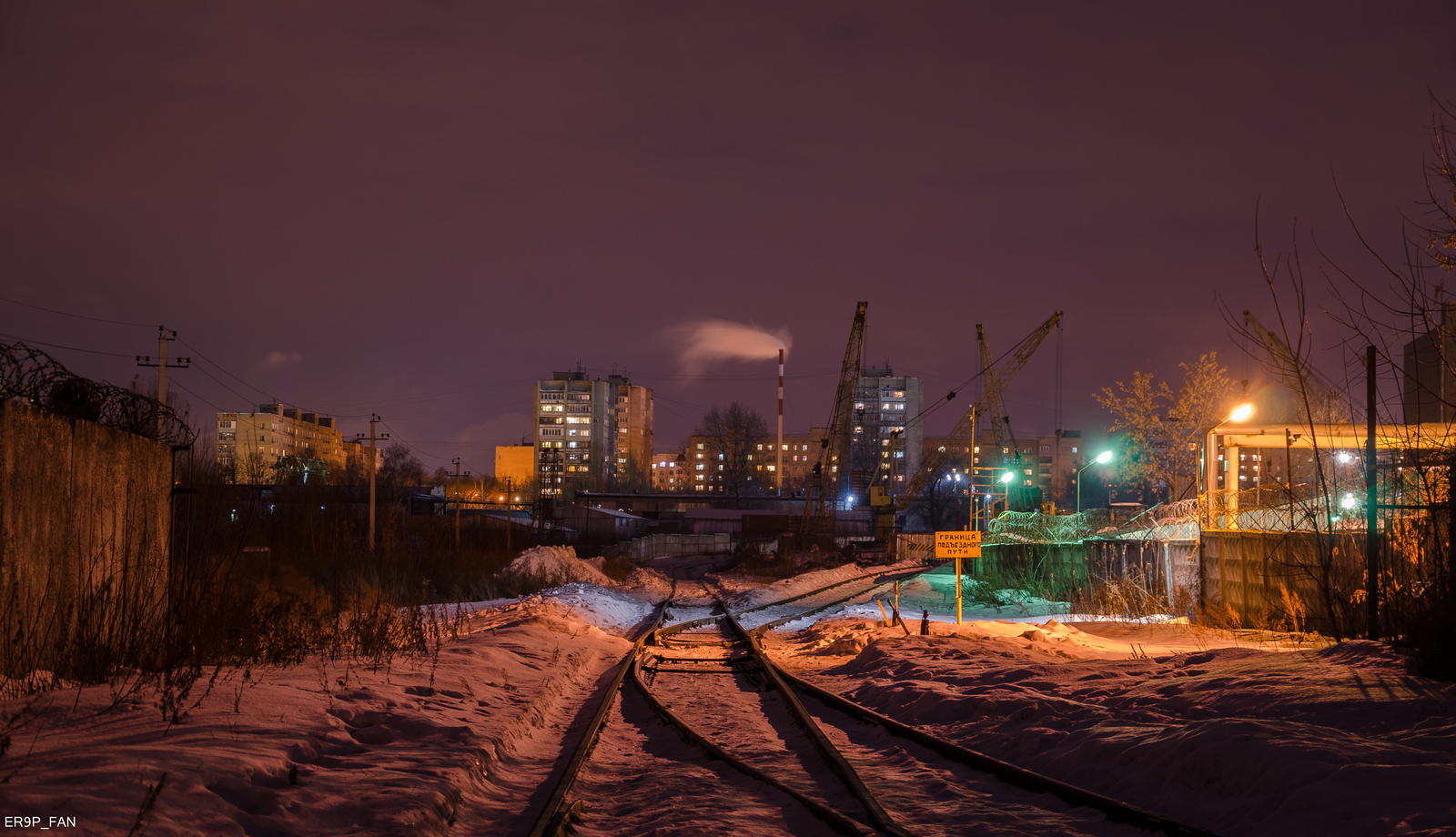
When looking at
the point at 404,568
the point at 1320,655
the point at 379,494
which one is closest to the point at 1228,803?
the point at 1320,655

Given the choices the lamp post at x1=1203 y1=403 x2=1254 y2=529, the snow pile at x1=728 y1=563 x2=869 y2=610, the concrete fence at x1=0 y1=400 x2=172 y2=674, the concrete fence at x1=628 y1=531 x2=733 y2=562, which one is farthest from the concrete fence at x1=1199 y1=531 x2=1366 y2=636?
the concrete fence at x1=628 y1=531 x2=733 y2=562

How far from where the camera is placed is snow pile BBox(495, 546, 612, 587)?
30859 millimetres

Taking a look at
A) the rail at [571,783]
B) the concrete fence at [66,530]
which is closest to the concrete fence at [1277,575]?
the rail at [571,783]

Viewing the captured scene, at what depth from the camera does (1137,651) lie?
14.4 m

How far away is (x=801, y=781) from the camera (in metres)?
6.93

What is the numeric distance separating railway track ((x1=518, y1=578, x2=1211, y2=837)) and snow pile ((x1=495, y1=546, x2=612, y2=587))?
67.4 ft

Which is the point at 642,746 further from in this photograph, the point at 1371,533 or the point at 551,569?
the point at 551,569

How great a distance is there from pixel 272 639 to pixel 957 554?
11116mm

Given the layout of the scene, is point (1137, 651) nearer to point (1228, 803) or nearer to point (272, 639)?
point (1228, 803)

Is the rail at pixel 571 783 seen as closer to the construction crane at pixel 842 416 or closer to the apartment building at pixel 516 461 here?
the construction crane at pixel 842 416

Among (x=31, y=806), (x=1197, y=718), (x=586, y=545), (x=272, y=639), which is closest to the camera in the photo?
(x=31, y=806)

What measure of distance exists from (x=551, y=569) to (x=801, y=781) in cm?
→ 2925

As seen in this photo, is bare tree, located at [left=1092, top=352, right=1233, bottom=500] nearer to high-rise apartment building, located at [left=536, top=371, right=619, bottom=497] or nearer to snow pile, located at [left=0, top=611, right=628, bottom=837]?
snow pile, located at [left=0, top=611, right=628, bottom=837]

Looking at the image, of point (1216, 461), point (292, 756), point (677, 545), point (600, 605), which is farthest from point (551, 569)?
point (677, 545)
